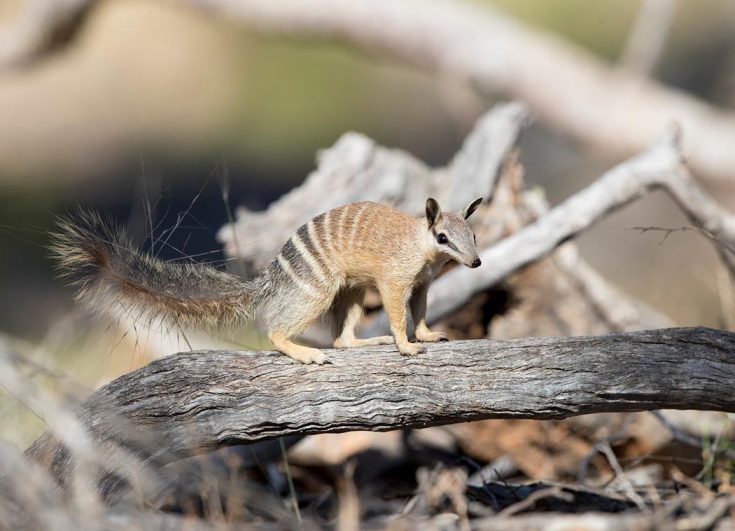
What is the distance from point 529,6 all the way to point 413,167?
383 inches

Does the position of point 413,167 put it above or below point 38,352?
above

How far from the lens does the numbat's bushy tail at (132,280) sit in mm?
3779

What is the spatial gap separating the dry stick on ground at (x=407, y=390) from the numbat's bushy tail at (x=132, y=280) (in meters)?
0.40

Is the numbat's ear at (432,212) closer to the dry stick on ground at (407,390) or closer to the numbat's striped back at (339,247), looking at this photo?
the numbat's striped back at (339,247)

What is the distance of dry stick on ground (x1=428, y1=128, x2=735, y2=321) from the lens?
5301mm

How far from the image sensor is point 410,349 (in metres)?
3.69

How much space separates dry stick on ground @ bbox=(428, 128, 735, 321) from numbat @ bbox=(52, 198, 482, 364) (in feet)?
4.08

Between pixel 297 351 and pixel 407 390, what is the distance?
22.0 inches

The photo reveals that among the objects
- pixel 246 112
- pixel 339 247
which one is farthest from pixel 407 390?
pixel 246 112

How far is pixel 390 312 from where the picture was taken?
3914mm

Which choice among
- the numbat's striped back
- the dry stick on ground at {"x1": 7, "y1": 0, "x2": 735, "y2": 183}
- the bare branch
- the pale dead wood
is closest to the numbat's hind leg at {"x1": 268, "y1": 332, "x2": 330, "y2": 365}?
the numbat's striped back

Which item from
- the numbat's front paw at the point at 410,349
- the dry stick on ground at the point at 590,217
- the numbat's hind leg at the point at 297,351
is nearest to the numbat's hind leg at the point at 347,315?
the numbat's hind leg at the point at 297,351

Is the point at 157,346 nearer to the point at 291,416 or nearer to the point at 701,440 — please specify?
the point at 291,416

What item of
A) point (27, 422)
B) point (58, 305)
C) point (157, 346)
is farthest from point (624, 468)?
point (58, 305)
